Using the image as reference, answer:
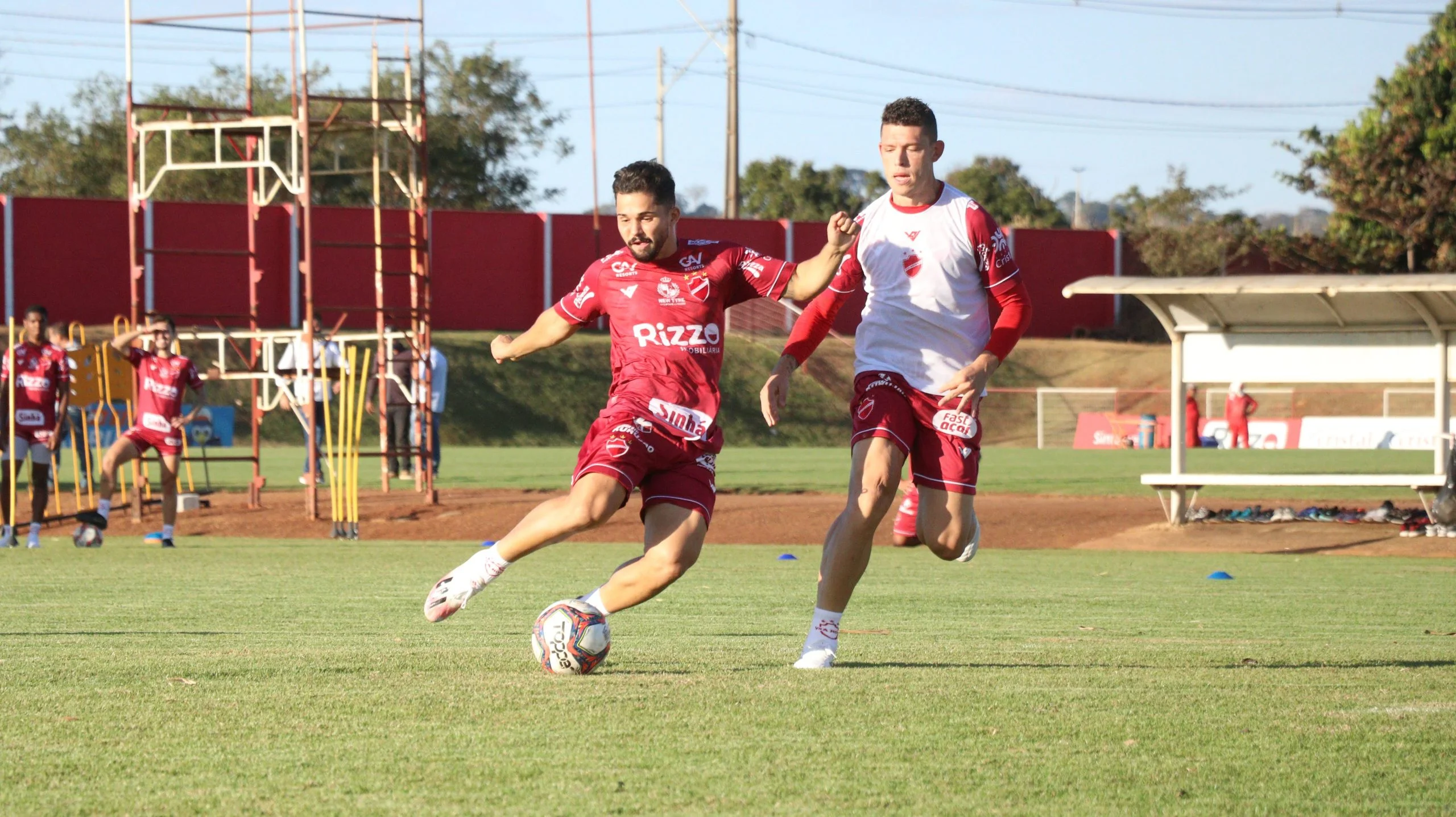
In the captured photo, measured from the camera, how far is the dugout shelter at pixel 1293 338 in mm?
15633

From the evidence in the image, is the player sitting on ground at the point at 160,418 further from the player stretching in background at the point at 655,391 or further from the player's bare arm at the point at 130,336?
the player stretching in background at the point at 655,391

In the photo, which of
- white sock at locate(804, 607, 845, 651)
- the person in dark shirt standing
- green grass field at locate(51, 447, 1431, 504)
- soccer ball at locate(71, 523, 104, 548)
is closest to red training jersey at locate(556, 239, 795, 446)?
white sock at locate(804, 607, 845, 651)

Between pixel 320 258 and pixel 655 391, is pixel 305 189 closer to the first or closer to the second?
pixel 655 391

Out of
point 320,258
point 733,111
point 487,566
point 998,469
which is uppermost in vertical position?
point 733,111

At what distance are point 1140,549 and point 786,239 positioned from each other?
37.4m

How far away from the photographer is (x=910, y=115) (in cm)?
650

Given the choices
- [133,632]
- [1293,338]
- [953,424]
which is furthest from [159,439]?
[1293,338]

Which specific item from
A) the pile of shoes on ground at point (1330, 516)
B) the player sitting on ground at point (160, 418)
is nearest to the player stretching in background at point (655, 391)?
the player sitting on ground at point (160, 418)

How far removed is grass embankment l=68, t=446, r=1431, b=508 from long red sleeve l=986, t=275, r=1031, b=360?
14.1 m

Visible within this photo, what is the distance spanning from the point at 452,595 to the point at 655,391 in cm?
104

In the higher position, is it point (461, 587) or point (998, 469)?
point (461, 587)

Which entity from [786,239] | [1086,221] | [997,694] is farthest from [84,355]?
[1086,221]

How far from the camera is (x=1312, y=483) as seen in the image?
49.9ft

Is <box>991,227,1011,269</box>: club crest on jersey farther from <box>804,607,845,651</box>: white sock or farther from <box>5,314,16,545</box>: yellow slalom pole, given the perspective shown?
<box>5,314,16,545</box>: yellow slalom pole
